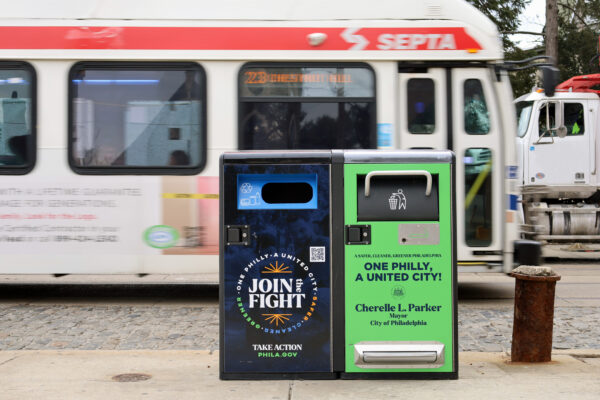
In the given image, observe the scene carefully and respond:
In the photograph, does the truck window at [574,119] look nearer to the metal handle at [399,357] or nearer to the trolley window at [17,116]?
the trolley window at [17,116]

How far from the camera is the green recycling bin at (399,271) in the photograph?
5.33 meters

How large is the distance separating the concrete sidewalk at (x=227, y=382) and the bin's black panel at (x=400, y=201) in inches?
42.4

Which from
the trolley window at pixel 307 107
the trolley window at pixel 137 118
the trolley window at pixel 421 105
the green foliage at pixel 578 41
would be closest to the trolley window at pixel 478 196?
the trolley window at pixel 421 105

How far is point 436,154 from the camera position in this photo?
5320mm

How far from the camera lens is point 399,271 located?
534cm

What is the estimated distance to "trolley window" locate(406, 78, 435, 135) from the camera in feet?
32.1

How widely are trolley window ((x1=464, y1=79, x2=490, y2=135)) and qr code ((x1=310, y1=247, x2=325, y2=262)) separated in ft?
16.3

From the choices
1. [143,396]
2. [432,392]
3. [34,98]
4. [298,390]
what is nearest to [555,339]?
[432,392]

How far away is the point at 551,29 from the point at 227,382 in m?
21.2

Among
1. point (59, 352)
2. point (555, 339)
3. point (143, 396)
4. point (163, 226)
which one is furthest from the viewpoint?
point (163, 226)

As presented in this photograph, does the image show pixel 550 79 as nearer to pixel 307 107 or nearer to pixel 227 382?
pixel 307 107

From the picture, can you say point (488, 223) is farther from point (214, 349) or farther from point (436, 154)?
point (436, 154)

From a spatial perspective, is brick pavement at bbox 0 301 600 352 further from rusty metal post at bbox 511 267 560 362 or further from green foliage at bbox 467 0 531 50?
Result: green foliage at bbox 467 0 531 50

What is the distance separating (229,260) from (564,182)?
12.1 metres
